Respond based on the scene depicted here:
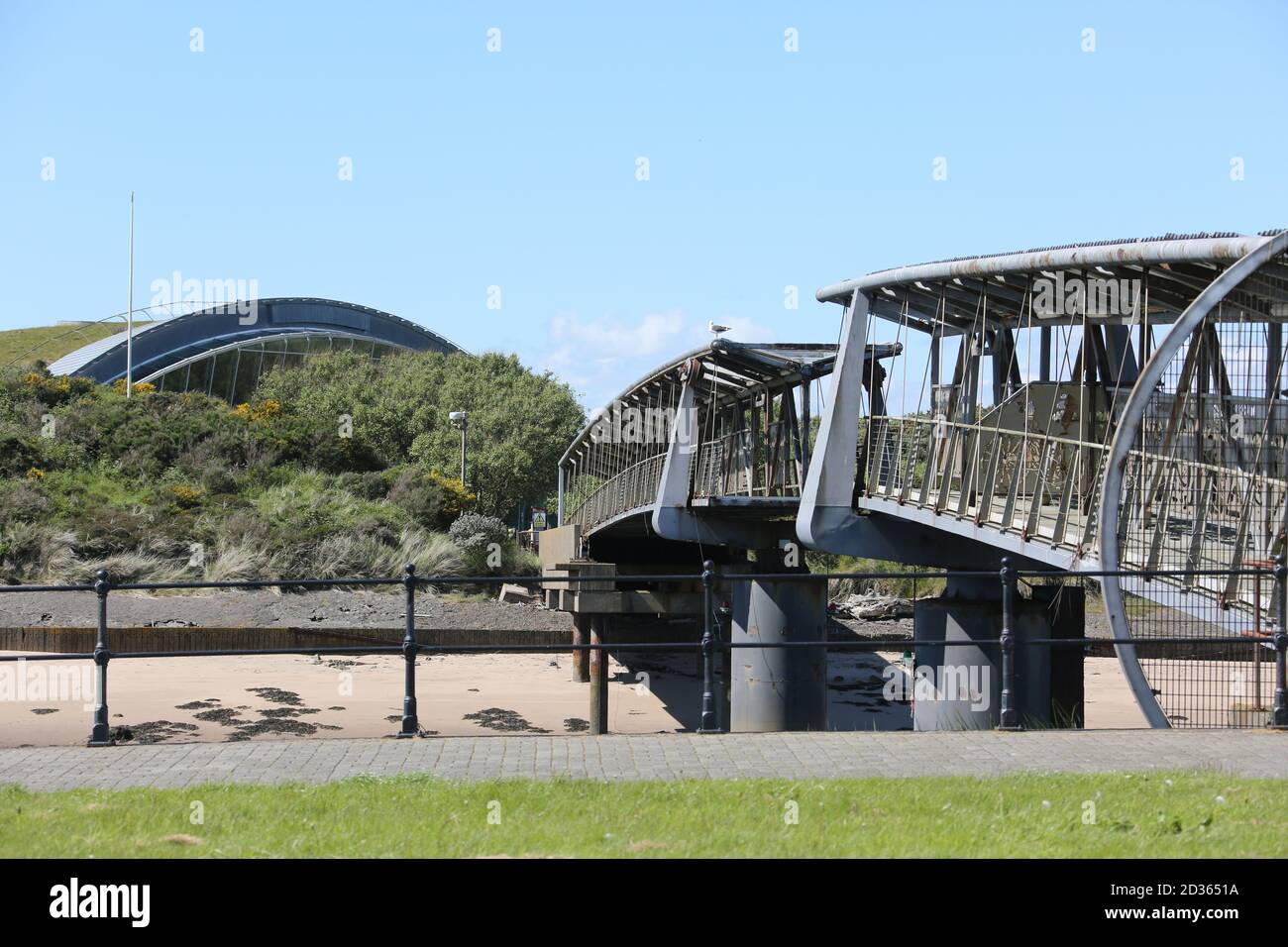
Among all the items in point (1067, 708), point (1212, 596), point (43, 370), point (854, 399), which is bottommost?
point (1067, 708)

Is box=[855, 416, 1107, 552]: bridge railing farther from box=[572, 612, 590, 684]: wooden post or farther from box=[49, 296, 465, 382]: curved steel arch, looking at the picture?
box=[49, 296, 465, 382]: curved steel arch

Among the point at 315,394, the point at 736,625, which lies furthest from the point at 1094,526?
the point at 315,394

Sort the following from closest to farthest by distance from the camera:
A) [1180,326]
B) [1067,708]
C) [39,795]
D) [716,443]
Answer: [39,795] → [1180,326] → [1067,708] → [716,443]

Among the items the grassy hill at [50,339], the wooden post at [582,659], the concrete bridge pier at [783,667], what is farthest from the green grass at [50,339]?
the concrete bridge pier at [783,667]

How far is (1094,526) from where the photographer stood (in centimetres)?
1296

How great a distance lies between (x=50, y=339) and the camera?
87.1m

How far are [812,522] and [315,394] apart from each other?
5257cm

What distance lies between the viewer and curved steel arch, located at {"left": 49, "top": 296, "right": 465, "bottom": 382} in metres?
70.2

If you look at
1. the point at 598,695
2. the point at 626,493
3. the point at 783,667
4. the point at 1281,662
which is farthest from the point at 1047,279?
the point at 626,493

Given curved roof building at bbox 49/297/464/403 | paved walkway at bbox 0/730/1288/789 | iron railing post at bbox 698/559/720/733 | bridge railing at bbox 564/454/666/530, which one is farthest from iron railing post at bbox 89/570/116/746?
curved roof building at bbox 49/297/464/403

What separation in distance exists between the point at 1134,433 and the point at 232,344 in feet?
214

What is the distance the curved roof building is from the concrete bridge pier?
169 ft

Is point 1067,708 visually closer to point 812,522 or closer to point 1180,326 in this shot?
point 812,522
